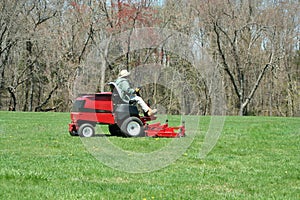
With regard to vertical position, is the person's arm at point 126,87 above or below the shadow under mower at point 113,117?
above

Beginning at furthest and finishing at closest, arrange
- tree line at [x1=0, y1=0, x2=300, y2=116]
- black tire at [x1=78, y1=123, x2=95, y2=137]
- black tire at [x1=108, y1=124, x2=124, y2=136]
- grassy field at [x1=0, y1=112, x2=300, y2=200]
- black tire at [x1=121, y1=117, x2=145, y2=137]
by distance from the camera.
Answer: tree line at [x1=0, y1=0, x2=300, y2=116]
black tire at [x1=108, y1=124, x2=124, y2=136]
black tire at [x1=78, y1=123, x2=95, y2=137]
black tire at [x1=121, y1=117, x2=145, y2=137]
grassy field at [x1=0, y1=112, x2=300, y2=200]

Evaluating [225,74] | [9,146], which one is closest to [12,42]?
[225,74]

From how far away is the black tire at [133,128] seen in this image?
11777mm

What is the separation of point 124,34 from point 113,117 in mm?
23016

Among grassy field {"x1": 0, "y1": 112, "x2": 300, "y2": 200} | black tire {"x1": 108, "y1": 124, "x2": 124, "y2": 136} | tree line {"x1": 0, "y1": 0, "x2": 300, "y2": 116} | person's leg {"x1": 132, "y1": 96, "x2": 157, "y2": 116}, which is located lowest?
grassy field {"x1": 0, "y1": 112, "x2": 300, "y2": 200}

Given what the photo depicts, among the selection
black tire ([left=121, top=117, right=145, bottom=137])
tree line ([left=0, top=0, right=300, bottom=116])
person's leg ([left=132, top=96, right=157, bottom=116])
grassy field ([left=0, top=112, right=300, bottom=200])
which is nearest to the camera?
grassy field ([left=0, top=112, right=300, bottom=200])

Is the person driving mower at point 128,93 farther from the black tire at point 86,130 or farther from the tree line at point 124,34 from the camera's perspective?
the tree line at point 124,34

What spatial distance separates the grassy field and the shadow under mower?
3.46 ft

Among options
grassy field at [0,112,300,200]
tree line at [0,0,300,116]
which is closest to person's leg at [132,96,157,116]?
grassy field at [0,112,300,200]

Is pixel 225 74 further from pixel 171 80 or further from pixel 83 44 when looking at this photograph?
pixel 171 80

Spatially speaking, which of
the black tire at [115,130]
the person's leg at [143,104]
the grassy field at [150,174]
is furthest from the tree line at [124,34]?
the grassy field at [150,174]

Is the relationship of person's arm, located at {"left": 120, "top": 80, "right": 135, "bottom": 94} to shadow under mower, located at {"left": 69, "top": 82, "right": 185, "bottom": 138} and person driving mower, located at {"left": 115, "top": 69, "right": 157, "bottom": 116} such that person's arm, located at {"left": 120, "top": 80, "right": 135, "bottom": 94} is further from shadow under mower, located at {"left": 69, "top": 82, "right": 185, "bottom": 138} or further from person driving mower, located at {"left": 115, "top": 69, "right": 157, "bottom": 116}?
shadow under mower, located at {"left": 69, "top": 82, "right": 185, "bottom": 138}

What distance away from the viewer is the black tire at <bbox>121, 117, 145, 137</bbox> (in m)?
11.8

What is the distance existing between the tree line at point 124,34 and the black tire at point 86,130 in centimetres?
2059
